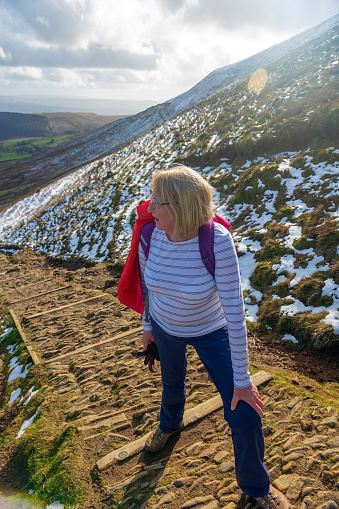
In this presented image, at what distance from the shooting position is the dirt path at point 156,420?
9.34ft

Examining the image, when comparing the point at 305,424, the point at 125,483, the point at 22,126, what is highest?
the point at 22,126

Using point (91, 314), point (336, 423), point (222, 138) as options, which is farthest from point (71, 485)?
point (222, 138)

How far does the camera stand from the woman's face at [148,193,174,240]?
2.29 metres

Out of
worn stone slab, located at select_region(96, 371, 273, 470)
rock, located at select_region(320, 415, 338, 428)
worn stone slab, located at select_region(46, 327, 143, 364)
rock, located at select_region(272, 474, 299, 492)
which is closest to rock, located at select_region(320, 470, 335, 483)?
rock, located at select_region(272, 474, 299, 492)

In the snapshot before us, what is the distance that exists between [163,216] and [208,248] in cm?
47

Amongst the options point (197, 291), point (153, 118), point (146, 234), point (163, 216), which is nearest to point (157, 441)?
point (197, 291)

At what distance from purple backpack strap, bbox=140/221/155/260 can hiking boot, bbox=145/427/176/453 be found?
2153 mm

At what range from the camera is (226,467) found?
3043mm

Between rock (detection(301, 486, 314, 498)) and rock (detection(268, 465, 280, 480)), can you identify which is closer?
rock (detection(301, 486, 314, 498))

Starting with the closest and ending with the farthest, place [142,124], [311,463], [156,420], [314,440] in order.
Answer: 1. [311,463]
2. [314,440]
3. [156,420]
4. [142,124]

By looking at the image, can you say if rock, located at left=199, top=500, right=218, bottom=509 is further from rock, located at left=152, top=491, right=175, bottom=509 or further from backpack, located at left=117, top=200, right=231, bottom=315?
backpack, located at left=117, top=200, right=231, bottom=315

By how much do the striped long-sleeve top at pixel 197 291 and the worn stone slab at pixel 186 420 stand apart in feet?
5.99

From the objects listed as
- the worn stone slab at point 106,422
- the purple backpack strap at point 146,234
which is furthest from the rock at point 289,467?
the purple backpack strap at point 146,234

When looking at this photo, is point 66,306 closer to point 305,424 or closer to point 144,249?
point 144,249
